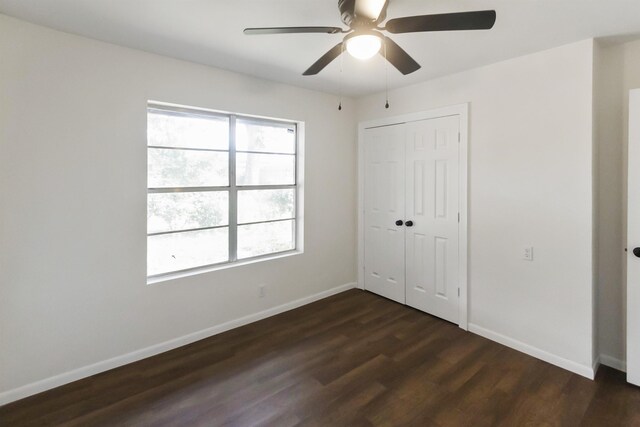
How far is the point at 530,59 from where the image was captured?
2.47m

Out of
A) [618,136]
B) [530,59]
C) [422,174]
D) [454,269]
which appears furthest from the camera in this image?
[422,174]

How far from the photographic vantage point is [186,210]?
2.78 m

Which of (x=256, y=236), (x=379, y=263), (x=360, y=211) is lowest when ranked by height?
(x=379, y=263)

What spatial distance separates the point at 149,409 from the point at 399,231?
109 inches

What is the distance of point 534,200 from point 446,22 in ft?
5.74

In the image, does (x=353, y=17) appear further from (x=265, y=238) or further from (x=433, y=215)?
(x=265, y=238)

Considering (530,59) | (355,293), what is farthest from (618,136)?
(355,293)

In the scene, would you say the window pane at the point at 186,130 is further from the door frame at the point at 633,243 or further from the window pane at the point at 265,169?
the door frame at the point at 633,243

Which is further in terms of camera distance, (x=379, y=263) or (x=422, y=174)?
(x=379, y=263)

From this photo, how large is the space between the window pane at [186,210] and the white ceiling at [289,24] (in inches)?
46.5

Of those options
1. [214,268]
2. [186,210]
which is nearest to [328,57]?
[186,210]

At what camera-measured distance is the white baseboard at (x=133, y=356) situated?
2025mm

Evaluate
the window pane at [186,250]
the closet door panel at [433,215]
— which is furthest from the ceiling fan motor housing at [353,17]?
the window pane at [186,250]

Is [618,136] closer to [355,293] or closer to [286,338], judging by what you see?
[355,293]
